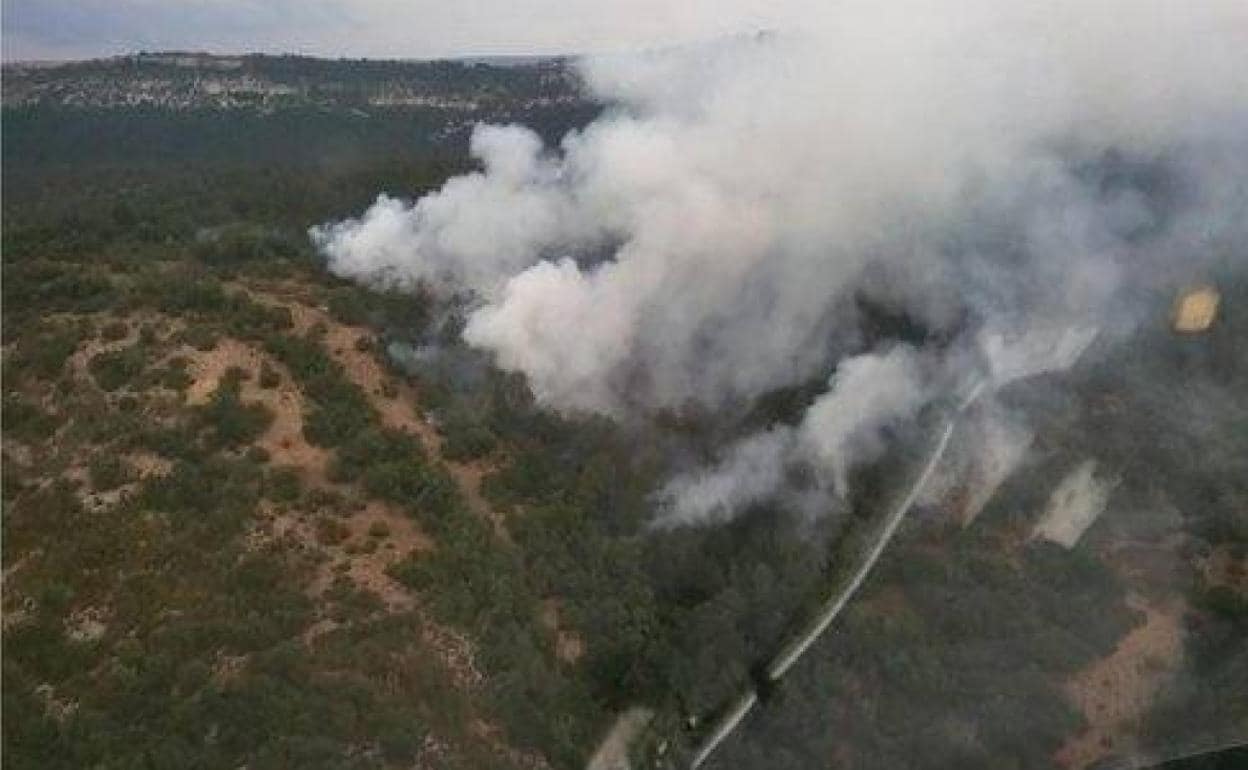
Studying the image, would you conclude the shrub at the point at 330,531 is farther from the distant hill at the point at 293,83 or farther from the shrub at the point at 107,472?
the distant hill at the point at 293,83

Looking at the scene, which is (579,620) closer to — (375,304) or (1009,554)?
(1009,554)

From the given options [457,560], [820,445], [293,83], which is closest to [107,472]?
[457,560]

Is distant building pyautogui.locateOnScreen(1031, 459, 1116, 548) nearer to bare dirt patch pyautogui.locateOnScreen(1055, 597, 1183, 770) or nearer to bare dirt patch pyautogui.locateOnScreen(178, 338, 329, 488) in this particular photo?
bare dirt patch pyautogui.locateOnScreen(1055, 597, 1183, 770)

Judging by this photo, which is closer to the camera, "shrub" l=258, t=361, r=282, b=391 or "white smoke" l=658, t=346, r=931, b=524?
"white smoke" l=658, t=346, r=931, b=524

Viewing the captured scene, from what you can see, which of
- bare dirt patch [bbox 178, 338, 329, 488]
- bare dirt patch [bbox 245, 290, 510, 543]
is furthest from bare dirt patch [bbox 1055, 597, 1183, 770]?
bare dirt patch [bbox 178, 338, 329, 488]

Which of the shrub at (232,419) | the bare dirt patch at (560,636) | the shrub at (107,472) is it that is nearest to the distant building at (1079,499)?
the bare dirt patch at (560,636)

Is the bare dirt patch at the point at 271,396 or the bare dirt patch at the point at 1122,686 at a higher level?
the bare dirt patch at the point at 271,396

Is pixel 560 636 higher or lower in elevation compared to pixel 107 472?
lower

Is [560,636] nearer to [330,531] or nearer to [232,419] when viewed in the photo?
[330,531]

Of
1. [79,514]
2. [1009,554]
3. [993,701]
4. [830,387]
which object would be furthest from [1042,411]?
[79,514]

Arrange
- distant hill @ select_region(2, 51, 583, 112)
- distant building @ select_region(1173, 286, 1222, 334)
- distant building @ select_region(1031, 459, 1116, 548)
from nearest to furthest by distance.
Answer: distant building @ select_region(1031, 459, 1116, 548) < distant building @ select_region(1173, 286, 1222, 334) < distant hill @ select_region(2, 51, 583, 112)
